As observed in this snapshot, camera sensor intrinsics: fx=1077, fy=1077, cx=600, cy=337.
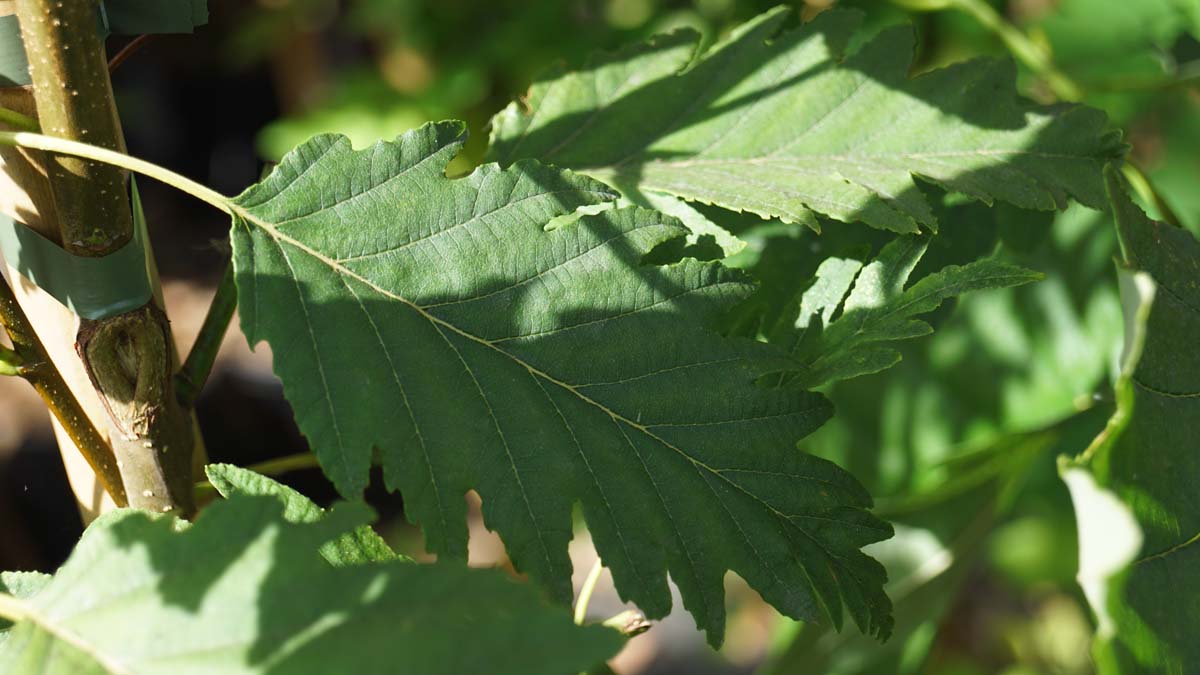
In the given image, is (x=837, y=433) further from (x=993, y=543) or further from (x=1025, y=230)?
(x=993, y=543)

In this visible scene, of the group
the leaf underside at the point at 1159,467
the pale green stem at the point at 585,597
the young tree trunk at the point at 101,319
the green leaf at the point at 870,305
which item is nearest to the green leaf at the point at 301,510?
the young tree trunk at the point at 101,319

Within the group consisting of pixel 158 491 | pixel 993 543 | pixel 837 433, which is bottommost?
pixel 993 543

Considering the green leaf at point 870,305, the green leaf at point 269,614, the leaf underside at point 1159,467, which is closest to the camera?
the green leaf at point 269,614

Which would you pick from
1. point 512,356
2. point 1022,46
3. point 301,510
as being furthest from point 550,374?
point 1022,46

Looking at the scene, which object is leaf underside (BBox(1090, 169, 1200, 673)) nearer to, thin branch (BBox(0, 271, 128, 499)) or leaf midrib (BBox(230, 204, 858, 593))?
leaf midrib (BBox(230, 204, 858, 593))

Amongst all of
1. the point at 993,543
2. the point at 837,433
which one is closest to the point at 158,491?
the point at 837,433

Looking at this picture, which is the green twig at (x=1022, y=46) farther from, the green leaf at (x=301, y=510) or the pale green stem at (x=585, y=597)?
the green leaf at (x=301, y=510)

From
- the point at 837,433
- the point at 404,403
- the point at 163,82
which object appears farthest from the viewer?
the point at 163,82
